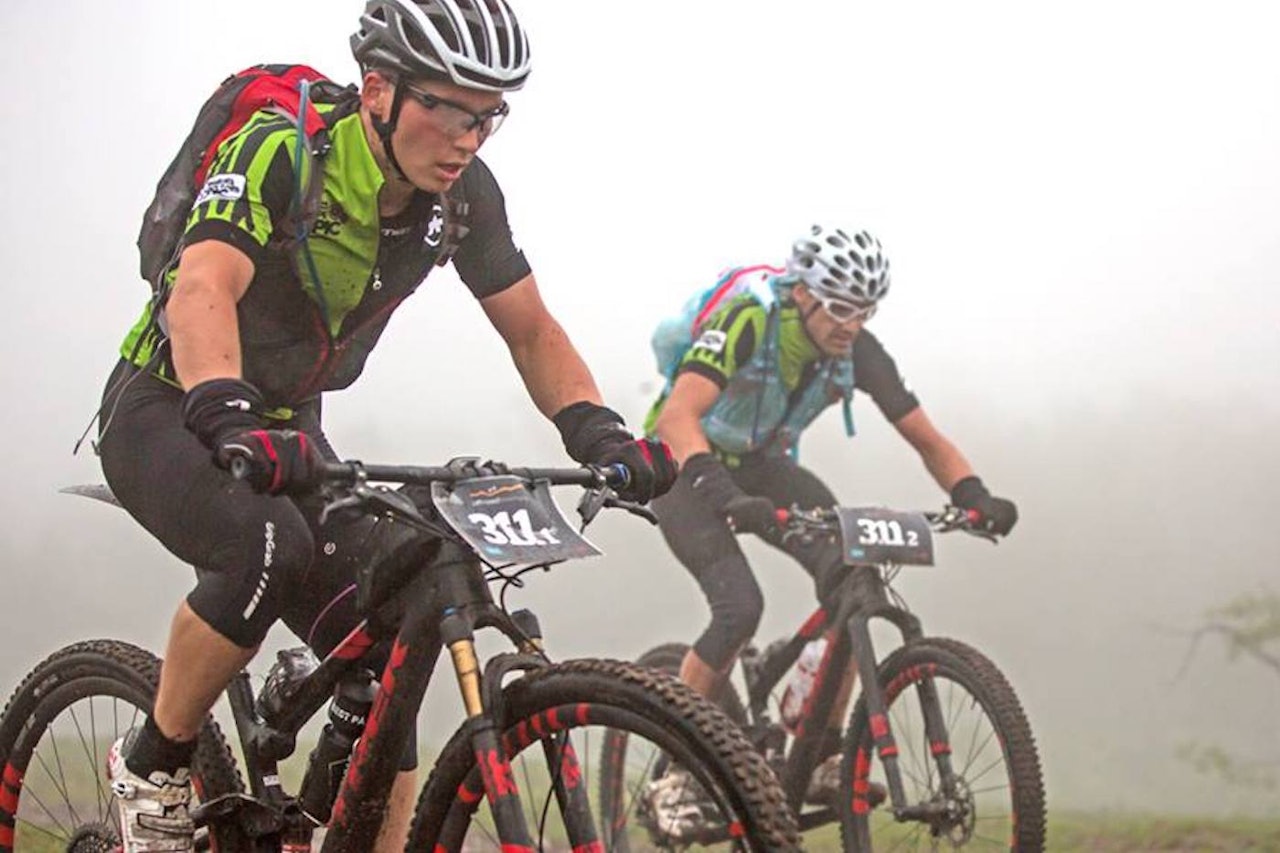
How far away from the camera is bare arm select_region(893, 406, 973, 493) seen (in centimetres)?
698

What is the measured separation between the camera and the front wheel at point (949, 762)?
5.56 m

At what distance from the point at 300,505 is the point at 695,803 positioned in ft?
3.24

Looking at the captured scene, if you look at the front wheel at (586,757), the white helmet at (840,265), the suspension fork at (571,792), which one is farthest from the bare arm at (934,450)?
the suspension fork at (571,792)

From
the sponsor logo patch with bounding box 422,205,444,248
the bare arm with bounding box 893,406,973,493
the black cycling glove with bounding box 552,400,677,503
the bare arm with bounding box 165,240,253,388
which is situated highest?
the bare arm with bounding box 893,406,973,493

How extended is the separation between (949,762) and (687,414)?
151 cm

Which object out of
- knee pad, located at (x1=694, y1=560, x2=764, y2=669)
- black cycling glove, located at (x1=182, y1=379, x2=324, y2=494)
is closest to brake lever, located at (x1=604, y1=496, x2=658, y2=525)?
black cycling glove, located at (x1=182, y1=379, x2=324, y2=494)

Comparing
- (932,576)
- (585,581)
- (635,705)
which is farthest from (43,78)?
(635,705)

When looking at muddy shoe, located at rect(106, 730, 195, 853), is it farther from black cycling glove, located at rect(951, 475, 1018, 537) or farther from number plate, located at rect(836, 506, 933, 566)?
black cycling glove, located at rect(951, 475, 1018, 537)

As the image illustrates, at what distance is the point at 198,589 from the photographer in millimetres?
3695

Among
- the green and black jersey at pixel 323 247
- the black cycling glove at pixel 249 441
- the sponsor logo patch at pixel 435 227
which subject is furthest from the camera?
the sponsor logo patch at pixel 435 227

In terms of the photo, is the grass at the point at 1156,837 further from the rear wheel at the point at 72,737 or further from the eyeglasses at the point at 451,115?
the eyeglasses at the point at 451,115

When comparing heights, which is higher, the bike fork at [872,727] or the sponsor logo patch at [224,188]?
the sponsor logo patch at [224,188]

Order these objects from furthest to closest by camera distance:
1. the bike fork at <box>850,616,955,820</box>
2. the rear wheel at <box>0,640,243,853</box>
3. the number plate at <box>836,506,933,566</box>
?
the number plate at <box>836,506,933,566</box> → the bike fork at <box>850,616,955,820</box> → the rear wheel at <box>0,640,243,853</box>

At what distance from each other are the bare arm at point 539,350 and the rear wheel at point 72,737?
96 cm
